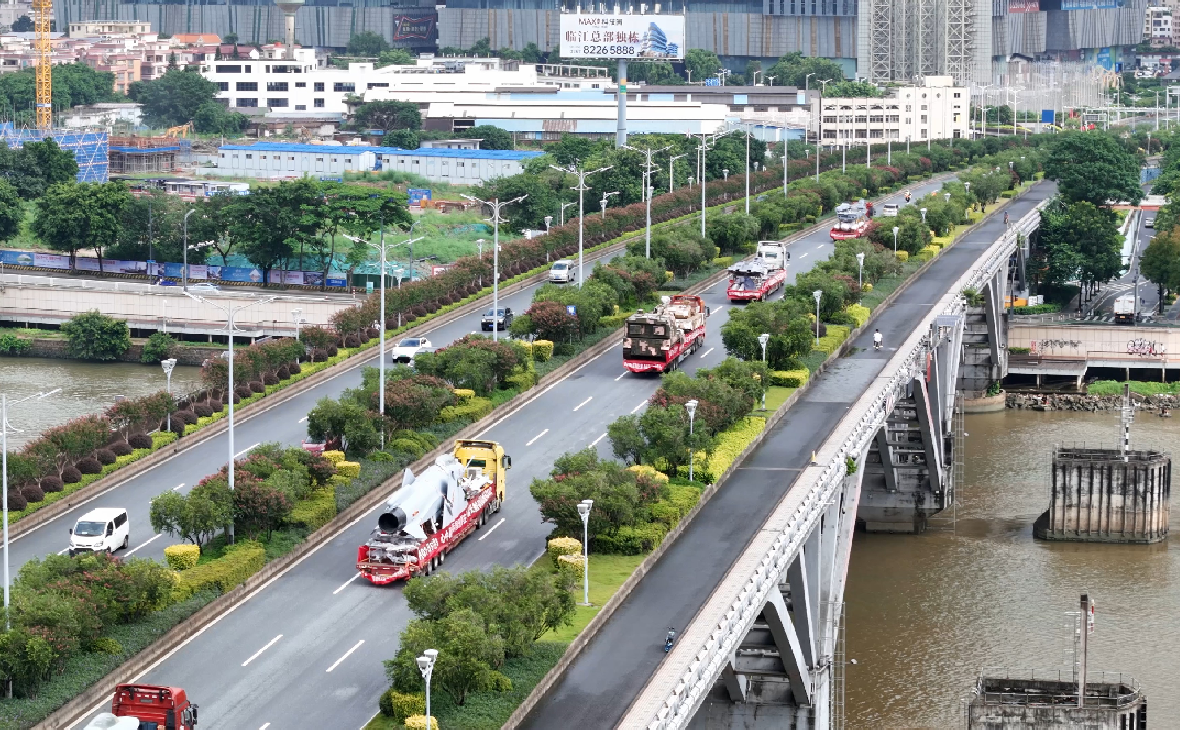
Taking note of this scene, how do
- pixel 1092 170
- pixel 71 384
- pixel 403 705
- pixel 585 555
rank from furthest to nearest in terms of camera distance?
pixel 1092 170, pixel 71 384, pixel 585 555, pixel 403 705

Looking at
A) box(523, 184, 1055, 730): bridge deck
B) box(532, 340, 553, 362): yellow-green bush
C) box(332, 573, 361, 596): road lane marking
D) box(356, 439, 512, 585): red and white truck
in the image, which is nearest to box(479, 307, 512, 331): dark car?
box(532, 340, 553, 362): yellow-green bush

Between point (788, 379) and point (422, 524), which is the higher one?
point (788, 379)

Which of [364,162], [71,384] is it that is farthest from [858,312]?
[364,162]

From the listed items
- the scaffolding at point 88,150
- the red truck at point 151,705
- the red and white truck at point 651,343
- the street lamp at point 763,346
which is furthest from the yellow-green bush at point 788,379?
the scaffolding at point 88,150

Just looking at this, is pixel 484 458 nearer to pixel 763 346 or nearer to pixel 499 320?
pixel 763 346

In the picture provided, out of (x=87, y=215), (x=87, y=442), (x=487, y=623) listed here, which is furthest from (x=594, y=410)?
(x=87, y=215)

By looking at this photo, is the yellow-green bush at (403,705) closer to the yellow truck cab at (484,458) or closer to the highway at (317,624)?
the highway at (317,624)
